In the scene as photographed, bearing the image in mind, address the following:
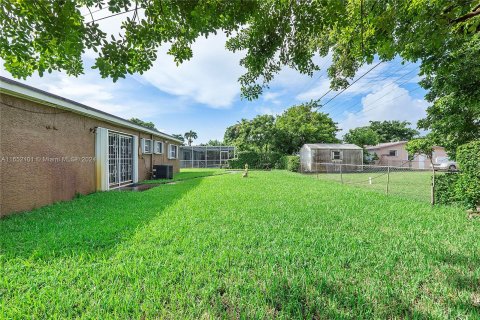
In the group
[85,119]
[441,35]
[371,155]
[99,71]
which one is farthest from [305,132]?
[99,71]

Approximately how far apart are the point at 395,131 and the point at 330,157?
3378cm

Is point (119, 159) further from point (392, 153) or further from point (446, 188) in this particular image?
point (392, 153)

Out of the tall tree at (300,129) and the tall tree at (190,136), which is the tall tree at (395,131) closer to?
the tall tree at (300,129)

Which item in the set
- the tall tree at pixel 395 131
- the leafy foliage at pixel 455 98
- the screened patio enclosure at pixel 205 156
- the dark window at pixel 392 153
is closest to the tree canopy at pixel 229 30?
the leafy foliage at pixel 455 98

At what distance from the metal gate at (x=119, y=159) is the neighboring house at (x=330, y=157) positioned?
51.9 feet

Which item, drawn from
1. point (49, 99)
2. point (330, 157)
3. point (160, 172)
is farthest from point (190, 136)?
point (49, 99)

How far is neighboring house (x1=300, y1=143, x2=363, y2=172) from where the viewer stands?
21984mm

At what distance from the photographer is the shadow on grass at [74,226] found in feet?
10.8

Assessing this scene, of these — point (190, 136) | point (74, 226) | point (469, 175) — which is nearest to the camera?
point (74, 226)

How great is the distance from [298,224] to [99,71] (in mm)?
4112

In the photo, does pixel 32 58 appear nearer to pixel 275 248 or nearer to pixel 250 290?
pixel 250 290

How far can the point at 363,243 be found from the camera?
3.59 m

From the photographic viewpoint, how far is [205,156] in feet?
103

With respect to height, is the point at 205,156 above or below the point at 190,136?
below
